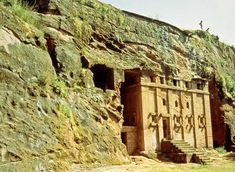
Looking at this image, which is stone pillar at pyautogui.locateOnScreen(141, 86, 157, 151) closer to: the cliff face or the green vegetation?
the cliff face

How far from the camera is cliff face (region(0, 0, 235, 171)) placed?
604 inches

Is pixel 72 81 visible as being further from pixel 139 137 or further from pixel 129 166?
pixel 139 137

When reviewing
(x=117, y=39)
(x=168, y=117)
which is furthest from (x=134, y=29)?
(x=168, y=117)

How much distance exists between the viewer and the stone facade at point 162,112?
1002 inches

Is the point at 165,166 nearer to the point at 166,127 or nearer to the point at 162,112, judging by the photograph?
the point at 166,127

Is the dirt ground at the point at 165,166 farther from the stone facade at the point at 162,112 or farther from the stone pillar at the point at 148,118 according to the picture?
the stone facade at the point at 162,112

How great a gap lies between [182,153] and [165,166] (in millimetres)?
2581

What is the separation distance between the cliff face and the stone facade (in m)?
1.06

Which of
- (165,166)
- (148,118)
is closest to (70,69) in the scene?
(148,118)

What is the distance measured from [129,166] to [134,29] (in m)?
10.9

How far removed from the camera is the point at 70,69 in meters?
21.0

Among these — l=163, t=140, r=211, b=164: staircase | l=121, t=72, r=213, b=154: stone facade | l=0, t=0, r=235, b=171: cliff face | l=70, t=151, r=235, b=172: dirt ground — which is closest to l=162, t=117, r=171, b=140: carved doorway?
l=121, t=72, r=213, b=154: stone facade

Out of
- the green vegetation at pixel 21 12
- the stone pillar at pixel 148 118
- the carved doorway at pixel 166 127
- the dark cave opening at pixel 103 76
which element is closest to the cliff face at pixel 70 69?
the green vegetation at pixel 21 12

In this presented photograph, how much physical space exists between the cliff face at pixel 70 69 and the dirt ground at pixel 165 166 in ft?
1.69
